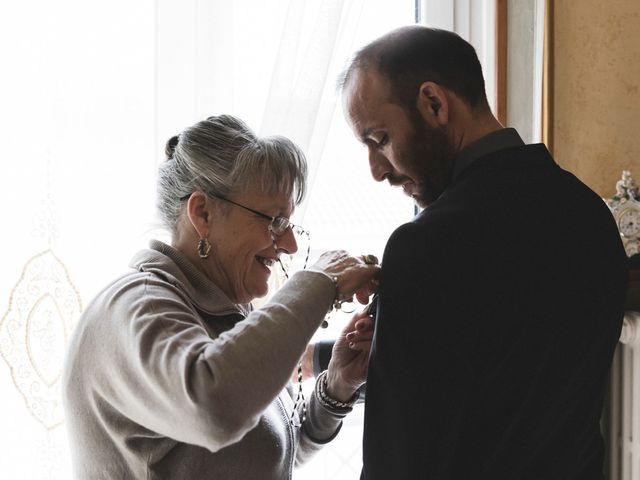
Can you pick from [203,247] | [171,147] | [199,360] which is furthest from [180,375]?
[171,147]

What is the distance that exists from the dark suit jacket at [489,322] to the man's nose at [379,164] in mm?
206

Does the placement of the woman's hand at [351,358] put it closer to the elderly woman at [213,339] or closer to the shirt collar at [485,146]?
the elderly woman at [213,339]

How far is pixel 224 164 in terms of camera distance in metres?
1.28

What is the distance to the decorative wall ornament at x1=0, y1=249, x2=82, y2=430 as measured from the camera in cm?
152

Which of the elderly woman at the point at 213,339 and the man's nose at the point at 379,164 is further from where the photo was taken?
the man's nose at the point at 379,164

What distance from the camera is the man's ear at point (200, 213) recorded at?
128cm

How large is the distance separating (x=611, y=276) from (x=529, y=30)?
1.13 m

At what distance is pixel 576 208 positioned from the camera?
1.17m

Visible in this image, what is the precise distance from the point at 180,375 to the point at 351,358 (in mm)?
561

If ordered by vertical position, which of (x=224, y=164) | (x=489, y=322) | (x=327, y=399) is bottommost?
(x=327, y=399)

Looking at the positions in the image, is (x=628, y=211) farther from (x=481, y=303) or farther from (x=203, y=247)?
A: (x=203, y=247)

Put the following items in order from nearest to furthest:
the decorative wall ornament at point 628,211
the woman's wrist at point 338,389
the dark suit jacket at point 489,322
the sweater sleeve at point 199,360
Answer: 1. the sweater sleeve at point 199,360
2. the dark suit jacket at point 489,322
3. the woman's wrist at point 338,389
4. the decorative wall ornament at point 628,211

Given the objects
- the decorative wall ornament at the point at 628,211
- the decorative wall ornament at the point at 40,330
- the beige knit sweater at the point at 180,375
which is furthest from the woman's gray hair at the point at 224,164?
the decorative wall ornament at the point at 628,211

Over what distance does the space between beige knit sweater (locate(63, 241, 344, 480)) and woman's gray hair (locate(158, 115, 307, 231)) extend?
0.11m
